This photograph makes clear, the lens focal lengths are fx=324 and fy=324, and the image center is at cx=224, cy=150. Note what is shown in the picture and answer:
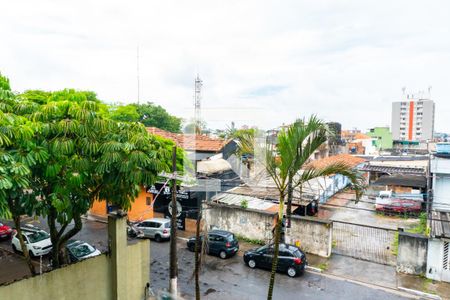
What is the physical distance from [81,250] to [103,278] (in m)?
4.46

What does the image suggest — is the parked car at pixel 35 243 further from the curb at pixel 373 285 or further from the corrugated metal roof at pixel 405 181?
the corrugated metal roof at pixel 405 181

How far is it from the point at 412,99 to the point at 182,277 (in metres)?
94.1

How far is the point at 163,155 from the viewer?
32.2ft

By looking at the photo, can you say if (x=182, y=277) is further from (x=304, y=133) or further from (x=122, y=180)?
(x=304, y=133)

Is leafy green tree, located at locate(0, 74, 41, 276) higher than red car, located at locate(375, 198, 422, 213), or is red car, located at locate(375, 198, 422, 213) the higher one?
leafy green tree, located at locate(0, 74, 41, 276)

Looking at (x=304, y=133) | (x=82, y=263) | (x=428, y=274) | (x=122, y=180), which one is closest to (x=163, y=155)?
(x=122, y=180)

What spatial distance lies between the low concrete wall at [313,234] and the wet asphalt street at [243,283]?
2.09 meters

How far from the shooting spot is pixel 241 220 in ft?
58.7

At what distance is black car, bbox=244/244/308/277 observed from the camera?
1337 centimetres

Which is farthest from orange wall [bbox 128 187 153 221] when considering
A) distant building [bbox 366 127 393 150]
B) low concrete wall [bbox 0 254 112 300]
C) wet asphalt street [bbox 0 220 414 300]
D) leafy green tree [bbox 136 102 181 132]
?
distant building [bbox 366 127 393 150]

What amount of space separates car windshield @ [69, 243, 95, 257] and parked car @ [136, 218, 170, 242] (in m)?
4.21

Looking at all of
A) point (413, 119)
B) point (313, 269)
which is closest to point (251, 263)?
point (313, 269)

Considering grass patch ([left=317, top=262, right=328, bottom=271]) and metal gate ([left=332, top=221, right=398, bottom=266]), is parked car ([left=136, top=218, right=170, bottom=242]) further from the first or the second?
metal gate ([left=332, top=221, right=398, bottom=266])

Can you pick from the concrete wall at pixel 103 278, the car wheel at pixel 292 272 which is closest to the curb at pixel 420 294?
the car wheel at pixel 292 272
